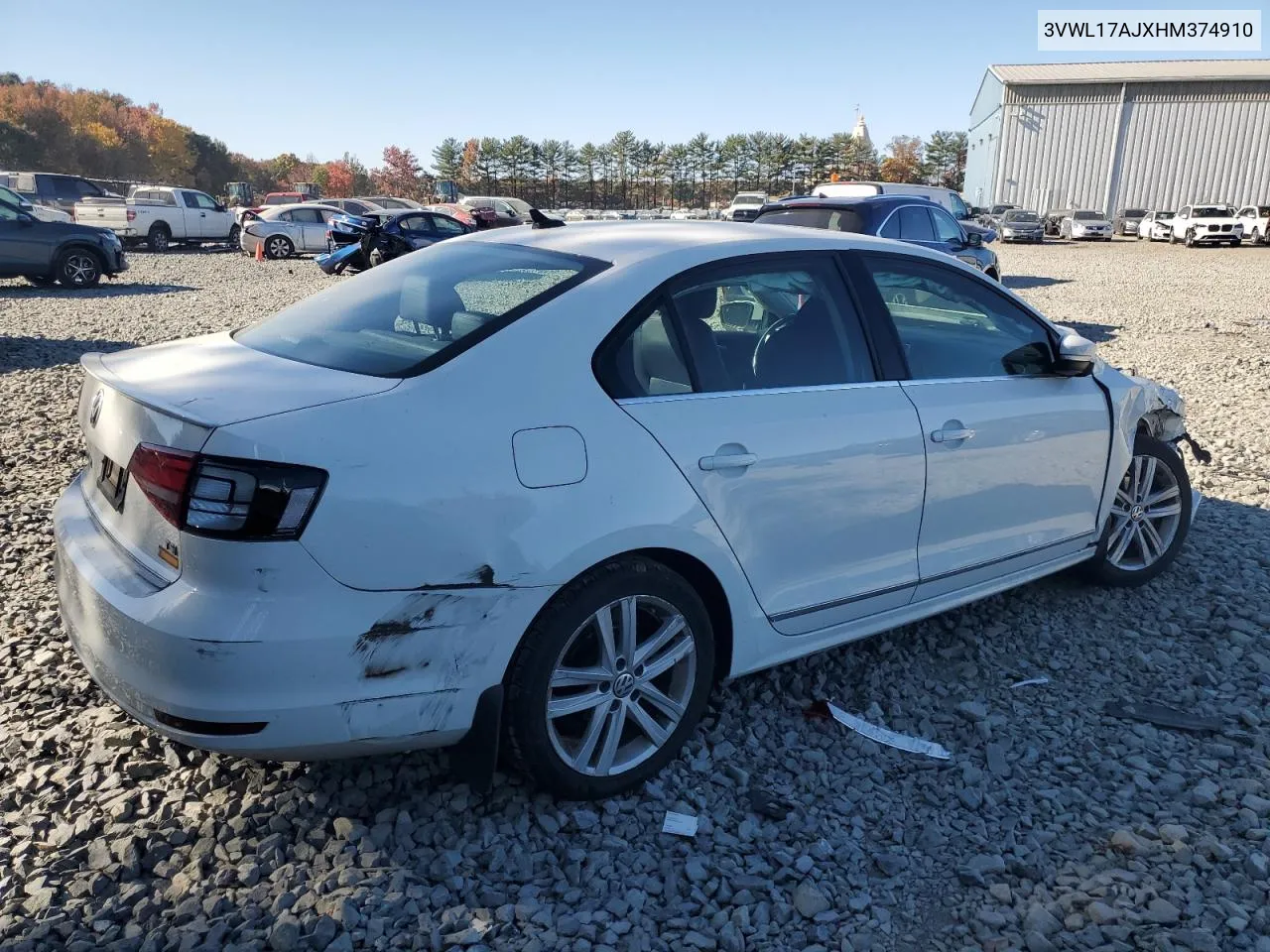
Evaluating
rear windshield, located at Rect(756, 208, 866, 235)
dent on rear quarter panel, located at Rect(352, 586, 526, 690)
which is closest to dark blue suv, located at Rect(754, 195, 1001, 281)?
rear windshield, located at Rect(756, 208, 866, 235)

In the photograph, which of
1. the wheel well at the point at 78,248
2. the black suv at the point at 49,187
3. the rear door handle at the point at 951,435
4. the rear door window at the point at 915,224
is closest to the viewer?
the rear door handle at the point at 951,435

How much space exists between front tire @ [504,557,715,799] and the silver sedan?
2584cm

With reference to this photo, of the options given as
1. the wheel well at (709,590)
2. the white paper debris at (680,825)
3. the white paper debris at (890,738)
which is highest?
the wheel well at (709,590)

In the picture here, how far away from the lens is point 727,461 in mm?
2945

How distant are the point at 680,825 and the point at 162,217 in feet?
98.8

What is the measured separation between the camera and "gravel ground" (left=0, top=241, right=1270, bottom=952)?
248 centimetres

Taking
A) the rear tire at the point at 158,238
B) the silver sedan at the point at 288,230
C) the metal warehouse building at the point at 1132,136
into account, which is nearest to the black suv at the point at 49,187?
the rear tire at the point at 158,238

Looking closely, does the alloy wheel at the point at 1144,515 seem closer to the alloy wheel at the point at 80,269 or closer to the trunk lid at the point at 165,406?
the trunk lid at the point at 165,406

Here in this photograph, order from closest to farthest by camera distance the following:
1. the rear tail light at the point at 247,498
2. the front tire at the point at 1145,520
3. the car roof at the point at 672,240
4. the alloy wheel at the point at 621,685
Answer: the rear tail light at the point at 247,498, the alloy wheel at the point at 621,685, the car roof at the point at 672,240, the front tire at the point at 1145,520

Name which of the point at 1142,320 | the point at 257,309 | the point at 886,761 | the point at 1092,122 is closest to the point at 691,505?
the point at 886,761

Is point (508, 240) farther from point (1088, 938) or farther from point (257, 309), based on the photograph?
point (257, 309)

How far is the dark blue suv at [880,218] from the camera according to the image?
10.3 metres

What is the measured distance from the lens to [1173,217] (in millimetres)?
41406

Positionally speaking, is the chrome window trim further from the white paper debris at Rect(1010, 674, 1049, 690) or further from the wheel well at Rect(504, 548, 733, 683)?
the white paper debris at Rect(1010, 674, 1049, 690)
